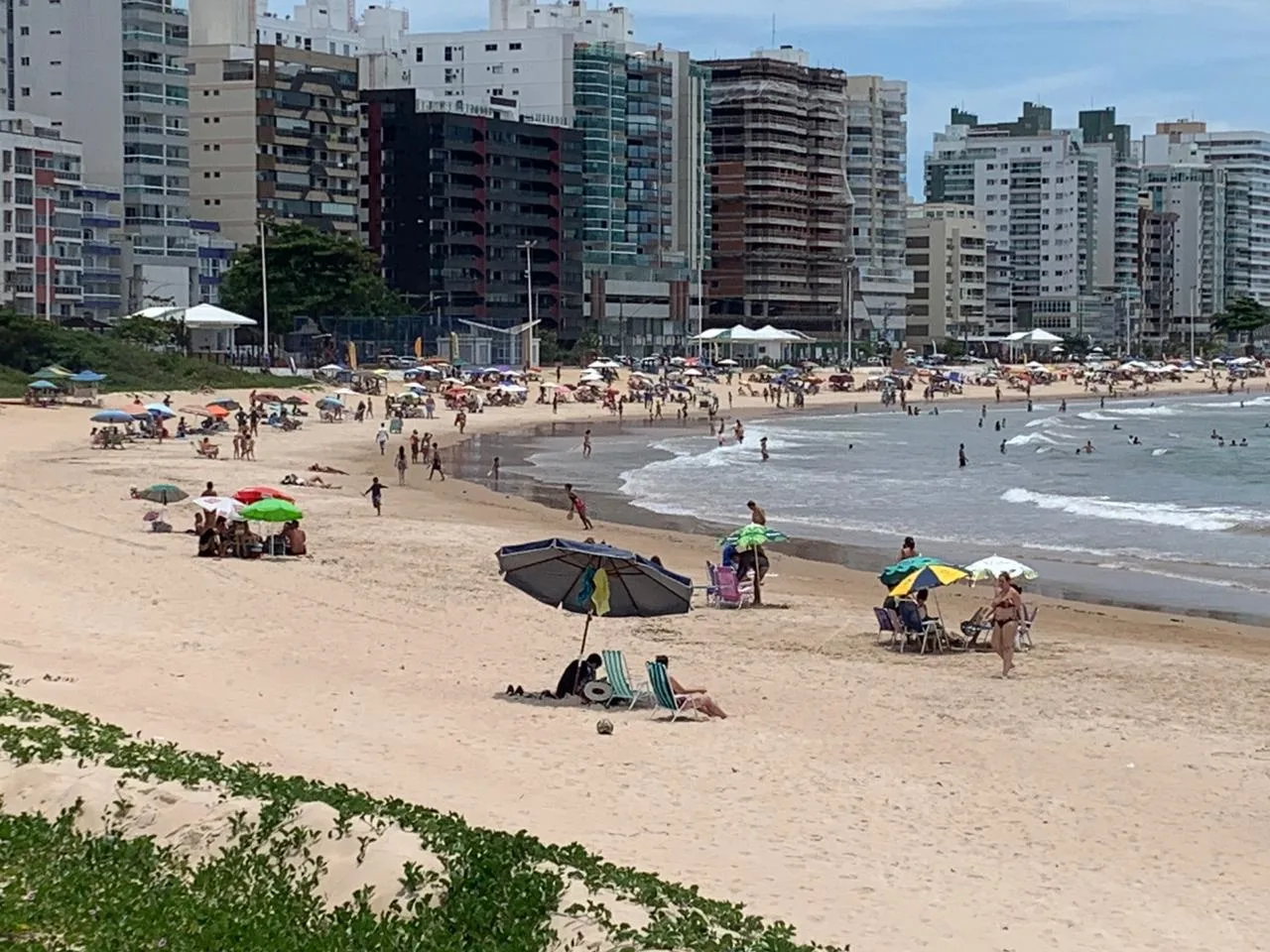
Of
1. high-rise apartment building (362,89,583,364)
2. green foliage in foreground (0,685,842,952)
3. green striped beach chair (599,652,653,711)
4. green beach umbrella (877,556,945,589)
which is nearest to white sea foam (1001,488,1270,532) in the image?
green beach umbrella (877,556,945,589)

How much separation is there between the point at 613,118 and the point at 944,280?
4858 centimetres

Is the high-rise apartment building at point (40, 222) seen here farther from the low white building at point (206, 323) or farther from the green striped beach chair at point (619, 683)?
the green striped beach chair at point (619, 683)

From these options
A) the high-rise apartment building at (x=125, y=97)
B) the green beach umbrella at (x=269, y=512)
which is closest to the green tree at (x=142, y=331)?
the high-rise apartment building at (x=125, y=97)

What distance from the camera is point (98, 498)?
33031mm

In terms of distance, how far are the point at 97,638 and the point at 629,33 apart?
432 feet

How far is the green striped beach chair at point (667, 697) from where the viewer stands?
15211 millimetres

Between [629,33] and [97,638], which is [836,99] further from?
[97,638]

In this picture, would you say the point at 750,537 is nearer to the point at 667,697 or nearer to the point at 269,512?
the point at 269,512

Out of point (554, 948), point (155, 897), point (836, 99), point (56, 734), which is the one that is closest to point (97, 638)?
point (56, 734)

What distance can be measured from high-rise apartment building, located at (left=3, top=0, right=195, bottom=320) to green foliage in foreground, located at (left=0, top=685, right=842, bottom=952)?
301 feet

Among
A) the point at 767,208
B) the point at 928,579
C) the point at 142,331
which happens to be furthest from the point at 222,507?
the point at 767,208

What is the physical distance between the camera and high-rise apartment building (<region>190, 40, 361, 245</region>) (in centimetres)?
11381

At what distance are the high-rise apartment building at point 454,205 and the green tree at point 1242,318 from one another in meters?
80.5

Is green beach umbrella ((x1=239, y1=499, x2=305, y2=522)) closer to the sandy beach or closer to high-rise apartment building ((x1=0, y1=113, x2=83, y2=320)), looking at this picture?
the sandy beach
